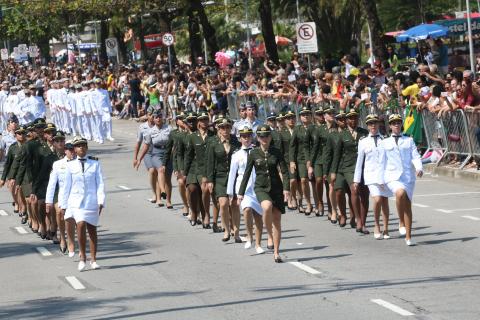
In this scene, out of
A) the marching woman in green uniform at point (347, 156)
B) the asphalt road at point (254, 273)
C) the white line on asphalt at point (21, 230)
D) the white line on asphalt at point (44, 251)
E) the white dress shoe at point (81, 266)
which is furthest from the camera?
the white line on asphalt at point (21, 230)

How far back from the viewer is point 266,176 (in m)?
18.7

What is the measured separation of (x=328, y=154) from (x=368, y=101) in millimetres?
9214

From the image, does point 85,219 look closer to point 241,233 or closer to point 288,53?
point 241,233

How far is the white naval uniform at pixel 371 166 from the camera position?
2008cm

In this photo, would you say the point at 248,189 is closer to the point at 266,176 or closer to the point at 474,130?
the point at 266,176

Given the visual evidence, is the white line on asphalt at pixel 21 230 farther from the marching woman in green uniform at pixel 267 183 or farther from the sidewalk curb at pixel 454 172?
the sidewalk curb at pixel 454 172

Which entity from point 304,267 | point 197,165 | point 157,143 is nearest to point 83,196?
point 304,267

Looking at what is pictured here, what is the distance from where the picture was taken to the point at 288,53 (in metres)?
72.5

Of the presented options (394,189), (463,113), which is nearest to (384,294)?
(394,189)

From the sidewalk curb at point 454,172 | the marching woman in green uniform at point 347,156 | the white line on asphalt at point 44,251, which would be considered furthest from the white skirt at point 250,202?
the sidewalk curb at point 454,172

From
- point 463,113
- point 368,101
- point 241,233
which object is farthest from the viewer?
point 368,101

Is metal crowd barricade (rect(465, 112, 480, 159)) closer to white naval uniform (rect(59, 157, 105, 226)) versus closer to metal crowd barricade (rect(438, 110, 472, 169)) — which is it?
metal crowd barricade (rect(438, 110, 472, 169))

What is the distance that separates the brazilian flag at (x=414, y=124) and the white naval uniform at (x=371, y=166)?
953cm

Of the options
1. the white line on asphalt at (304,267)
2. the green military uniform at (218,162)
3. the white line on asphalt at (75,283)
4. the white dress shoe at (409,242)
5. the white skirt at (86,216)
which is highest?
the green military uniform at (218,162)
